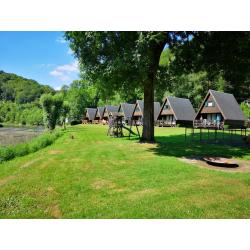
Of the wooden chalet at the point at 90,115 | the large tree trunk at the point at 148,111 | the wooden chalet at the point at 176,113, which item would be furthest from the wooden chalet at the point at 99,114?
the large tree trunk at the point at 148,111

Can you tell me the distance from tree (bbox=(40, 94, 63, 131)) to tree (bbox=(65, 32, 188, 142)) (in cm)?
2957

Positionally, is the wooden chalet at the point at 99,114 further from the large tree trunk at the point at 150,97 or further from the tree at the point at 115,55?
the tree at the point at 115,55

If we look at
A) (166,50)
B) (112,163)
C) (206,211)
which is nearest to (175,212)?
(206,211)

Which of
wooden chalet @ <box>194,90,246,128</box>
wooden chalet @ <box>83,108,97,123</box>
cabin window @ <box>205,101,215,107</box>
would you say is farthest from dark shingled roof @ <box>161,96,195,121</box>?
wooden chalet @ <box>83,108,97,123</box>

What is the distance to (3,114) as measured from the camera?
3462 inches

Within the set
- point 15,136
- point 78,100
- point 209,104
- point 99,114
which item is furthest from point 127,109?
point 15,136

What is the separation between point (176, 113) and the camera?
5259cm

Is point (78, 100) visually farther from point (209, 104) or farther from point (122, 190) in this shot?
point (122, 190)

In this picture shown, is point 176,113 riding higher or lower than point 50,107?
lower

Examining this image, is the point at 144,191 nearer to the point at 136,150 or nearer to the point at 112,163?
the point at 112,163

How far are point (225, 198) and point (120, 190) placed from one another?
3105mm

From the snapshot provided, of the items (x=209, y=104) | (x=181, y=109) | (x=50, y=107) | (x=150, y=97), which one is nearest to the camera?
(x=150, y=97)

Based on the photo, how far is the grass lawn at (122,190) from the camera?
23.0 ft

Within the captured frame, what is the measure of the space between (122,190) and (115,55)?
9.56m
